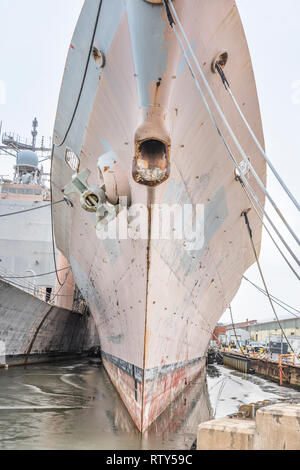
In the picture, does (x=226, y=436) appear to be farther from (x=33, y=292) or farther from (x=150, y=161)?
(x=33, y=292)

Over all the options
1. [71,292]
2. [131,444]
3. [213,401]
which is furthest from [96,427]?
[71,292]

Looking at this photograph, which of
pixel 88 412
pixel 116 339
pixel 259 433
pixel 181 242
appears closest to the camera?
pixel 259 433

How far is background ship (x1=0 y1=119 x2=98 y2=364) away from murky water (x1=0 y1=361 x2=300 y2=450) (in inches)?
61.2

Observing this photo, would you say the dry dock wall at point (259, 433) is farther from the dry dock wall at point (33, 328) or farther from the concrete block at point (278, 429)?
the dry dock wall at point (33, 328)

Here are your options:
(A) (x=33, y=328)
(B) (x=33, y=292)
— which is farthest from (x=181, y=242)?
(B) (x=33, y=292)

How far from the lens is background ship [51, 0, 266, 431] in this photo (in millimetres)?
3508

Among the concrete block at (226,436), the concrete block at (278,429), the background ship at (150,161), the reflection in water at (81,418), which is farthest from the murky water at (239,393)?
the concrete block at (278,429)

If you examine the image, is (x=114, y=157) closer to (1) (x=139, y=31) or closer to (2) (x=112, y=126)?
(2) (x=112, y=126)

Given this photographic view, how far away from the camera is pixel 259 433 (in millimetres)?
2367

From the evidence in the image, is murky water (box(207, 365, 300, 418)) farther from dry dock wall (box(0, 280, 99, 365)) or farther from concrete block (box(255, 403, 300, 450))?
dry dock wall (box(0, 280, 99, 365))

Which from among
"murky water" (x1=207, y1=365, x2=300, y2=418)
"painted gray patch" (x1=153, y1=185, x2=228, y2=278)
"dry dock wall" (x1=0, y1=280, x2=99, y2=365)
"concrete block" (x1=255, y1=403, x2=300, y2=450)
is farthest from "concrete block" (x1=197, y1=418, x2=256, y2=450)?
"dry dock wall" (x1=0, y1=280, x2=99, y2=365)

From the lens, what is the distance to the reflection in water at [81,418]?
4.02 metres

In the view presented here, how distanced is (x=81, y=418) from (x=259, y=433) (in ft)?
11.6

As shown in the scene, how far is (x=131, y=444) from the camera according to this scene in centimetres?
392
